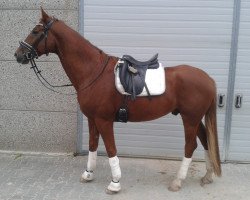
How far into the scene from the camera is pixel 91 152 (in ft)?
15.0

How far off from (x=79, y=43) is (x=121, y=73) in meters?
0.59

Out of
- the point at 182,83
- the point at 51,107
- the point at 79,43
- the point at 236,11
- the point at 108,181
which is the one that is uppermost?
the point at 236,11

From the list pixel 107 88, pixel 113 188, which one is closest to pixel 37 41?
pixel 107 88

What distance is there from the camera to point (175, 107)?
4301mm

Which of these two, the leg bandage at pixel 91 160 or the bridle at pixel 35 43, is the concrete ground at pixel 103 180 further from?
the bridle at pixel 35 43

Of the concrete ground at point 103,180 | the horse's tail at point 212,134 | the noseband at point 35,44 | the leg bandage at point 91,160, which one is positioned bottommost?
the concrete ground at point 103,180

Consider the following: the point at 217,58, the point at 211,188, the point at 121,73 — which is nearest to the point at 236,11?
the point at 217,58

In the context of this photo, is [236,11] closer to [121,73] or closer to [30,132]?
[121,73]

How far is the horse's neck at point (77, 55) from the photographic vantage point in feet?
13.3

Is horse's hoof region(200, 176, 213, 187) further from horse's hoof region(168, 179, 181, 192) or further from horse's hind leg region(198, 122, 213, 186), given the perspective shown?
horse's hoof region(168, 179, 181, 192)

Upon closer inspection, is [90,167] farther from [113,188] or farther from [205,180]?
[205,180]

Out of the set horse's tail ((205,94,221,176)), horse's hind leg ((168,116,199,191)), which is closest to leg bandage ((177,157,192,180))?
horse's hind leg ((168,116,199,191))

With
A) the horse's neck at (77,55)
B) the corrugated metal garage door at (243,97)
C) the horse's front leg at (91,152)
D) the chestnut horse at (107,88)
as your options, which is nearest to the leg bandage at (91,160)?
the horse's front leg at (91,152)

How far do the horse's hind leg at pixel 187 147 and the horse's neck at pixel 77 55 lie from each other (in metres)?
1.26
